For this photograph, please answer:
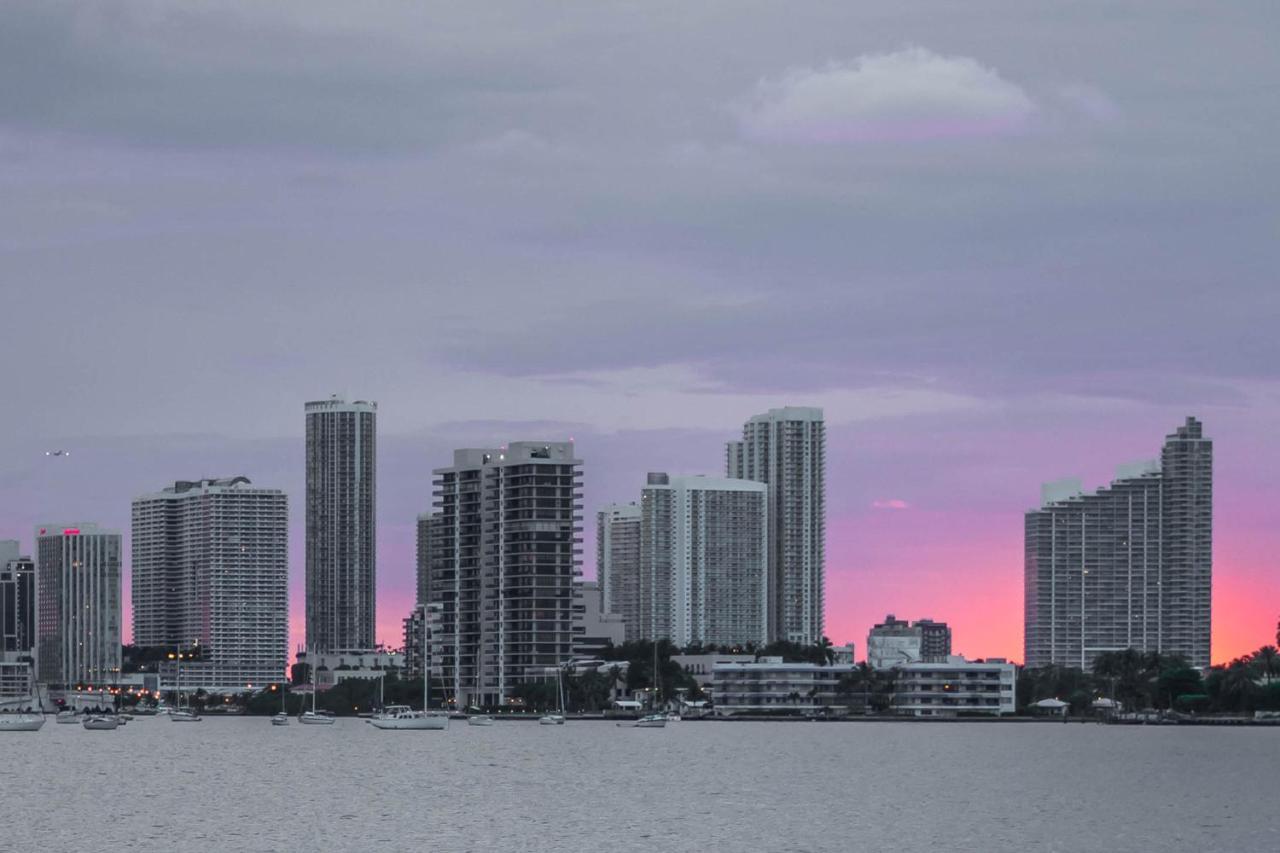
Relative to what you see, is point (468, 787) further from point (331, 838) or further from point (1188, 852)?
point (1188, 852)

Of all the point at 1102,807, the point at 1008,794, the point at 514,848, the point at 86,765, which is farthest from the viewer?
the point at 86,765

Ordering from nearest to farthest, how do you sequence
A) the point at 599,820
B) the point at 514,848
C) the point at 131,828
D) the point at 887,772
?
the point at 514,848
the point at 131,828
the point at 599,820
the point at 887,772

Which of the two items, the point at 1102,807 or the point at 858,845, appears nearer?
the point at 858,845

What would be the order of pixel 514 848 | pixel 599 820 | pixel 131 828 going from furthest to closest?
pixel 599 820 → pixel 131 828 → pixel 514 848

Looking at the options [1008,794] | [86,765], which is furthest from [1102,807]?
[86,765]

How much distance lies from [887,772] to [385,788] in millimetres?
45105

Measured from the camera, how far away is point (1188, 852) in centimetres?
10962

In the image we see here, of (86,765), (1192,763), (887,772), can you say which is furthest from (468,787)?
(1192,763)

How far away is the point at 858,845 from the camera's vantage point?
111 m

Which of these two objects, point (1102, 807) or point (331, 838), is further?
point (1102, 807)

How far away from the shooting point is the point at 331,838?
4432 inches

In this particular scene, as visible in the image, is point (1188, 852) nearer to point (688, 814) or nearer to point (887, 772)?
point (688, 814)

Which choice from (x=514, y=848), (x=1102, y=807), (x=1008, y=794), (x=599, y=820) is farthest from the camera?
(x=1008, y=794)

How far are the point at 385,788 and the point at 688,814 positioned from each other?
107 ft
